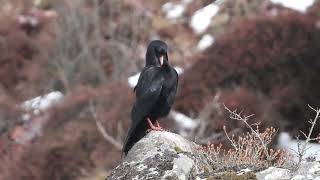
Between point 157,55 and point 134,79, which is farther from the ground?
point 134,79

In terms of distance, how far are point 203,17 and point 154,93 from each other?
1644 cm

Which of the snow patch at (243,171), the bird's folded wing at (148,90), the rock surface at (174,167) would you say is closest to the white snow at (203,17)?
the bird's folded wing at (148,90)

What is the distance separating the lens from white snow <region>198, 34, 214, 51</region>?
19.7 meters

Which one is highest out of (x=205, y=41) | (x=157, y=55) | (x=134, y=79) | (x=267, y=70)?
(x=205, y=41)

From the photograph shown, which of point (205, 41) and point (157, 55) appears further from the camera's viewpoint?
point (205, 41)

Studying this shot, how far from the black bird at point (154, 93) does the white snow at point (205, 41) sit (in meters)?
12.9

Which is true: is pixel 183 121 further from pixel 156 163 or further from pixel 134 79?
pixel 156 163

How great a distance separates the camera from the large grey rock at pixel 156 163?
4.67m

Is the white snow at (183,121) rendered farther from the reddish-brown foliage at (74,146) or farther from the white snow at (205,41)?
the white snow at (205,41)

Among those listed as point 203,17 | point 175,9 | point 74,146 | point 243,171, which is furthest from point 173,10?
point 243,171

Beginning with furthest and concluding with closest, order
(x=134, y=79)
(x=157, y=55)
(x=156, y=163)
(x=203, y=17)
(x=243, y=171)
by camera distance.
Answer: (x=203, y=17), (x=134, y=79), (x=157, y=55), (x=156, y=163), (x=243, y=171)

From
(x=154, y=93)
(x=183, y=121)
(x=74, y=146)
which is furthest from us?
(x=183, y=121)

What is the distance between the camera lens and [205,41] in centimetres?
2038

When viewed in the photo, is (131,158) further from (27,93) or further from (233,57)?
(27,93)
